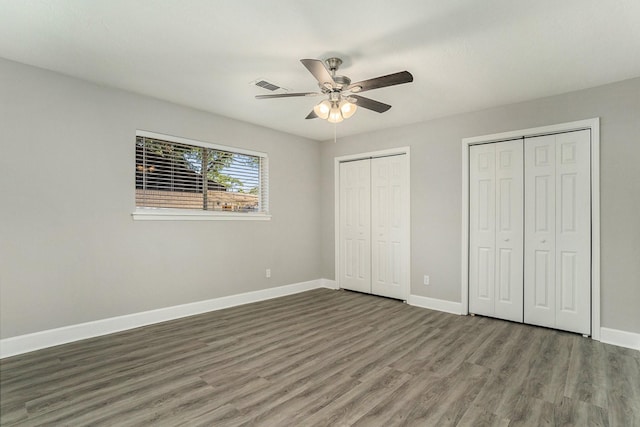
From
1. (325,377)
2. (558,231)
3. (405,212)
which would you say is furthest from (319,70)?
(558,231)

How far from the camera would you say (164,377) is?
2562mm

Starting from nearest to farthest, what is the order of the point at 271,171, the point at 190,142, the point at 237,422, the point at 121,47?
the point at 237,422 < the point at 121,47 < the point at 190,142 < the point at 271,171

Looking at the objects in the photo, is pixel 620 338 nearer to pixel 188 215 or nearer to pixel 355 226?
pixel 355 226

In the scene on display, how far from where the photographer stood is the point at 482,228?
421 cm

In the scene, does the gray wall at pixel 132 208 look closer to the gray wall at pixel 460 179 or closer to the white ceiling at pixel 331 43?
the gray wall at pixel 460 179

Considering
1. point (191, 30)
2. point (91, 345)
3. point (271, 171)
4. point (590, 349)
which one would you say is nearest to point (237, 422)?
point (91, 345)

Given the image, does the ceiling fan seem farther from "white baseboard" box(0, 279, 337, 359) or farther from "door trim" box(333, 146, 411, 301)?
"white baseboard" box(0, 279, 337, 359)

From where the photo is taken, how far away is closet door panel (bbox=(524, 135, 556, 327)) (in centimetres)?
371

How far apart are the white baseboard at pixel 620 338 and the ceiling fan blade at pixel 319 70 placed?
143 inches

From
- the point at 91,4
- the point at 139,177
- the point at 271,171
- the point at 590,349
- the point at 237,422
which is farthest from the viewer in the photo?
the point at 271,171

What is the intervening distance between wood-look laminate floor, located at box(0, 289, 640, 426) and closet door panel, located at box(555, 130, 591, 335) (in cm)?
28

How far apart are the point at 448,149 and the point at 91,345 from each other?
15.1 feet

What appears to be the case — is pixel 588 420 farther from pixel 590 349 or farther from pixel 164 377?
pixel 164 377

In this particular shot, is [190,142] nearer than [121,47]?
No
